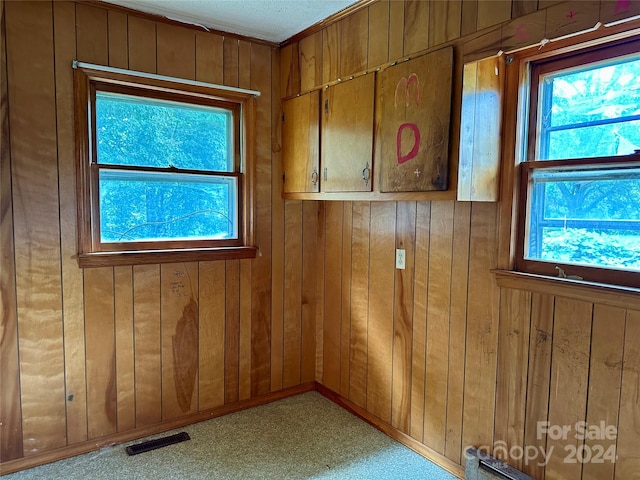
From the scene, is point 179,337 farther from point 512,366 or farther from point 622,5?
point 622,5

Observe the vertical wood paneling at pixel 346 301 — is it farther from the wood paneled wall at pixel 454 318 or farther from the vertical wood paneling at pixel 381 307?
the vertical wood paneling at pixel 381 307

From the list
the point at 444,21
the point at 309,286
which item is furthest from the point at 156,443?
the point at 444,21

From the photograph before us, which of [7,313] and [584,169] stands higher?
[584,169]

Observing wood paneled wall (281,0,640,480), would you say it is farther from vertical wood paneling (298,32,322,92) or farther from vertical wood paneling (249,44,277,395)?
vertical wood paneling (249,44,277,395)

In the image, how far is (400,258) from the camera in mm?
2404

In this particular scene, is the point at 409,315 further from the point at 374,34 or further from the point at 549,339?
the point at 374,34

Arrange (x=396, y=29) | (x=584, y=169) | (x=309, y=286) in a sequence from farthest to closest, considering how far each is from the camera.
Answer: (x=309, y=286), (x=396, y=29), (x=584, y=169)

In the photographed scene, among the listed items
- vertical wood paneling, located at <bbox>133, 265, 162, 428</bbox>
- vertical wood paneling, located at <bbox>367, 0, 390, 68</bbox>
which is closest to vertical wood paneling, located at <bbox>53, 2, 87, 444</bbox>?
vertical wood paneling, located at <bbox>133, 265, 162, 428</bbox>

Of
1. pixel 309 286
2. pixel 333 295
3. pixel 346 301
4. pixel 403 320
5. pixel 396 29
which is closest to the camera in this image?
pixel 396 29

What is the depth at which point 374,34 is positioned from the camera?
2.20 metres

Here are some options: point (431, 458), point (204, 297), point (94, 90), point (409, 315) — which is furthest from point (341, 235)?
point (94, 90)

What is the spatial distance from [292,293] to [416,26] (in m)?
1.83

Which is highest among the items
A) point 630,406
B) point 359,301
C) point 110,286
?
point 110,286

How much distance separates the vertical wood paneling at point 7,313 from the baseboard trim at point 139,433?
0.06m
